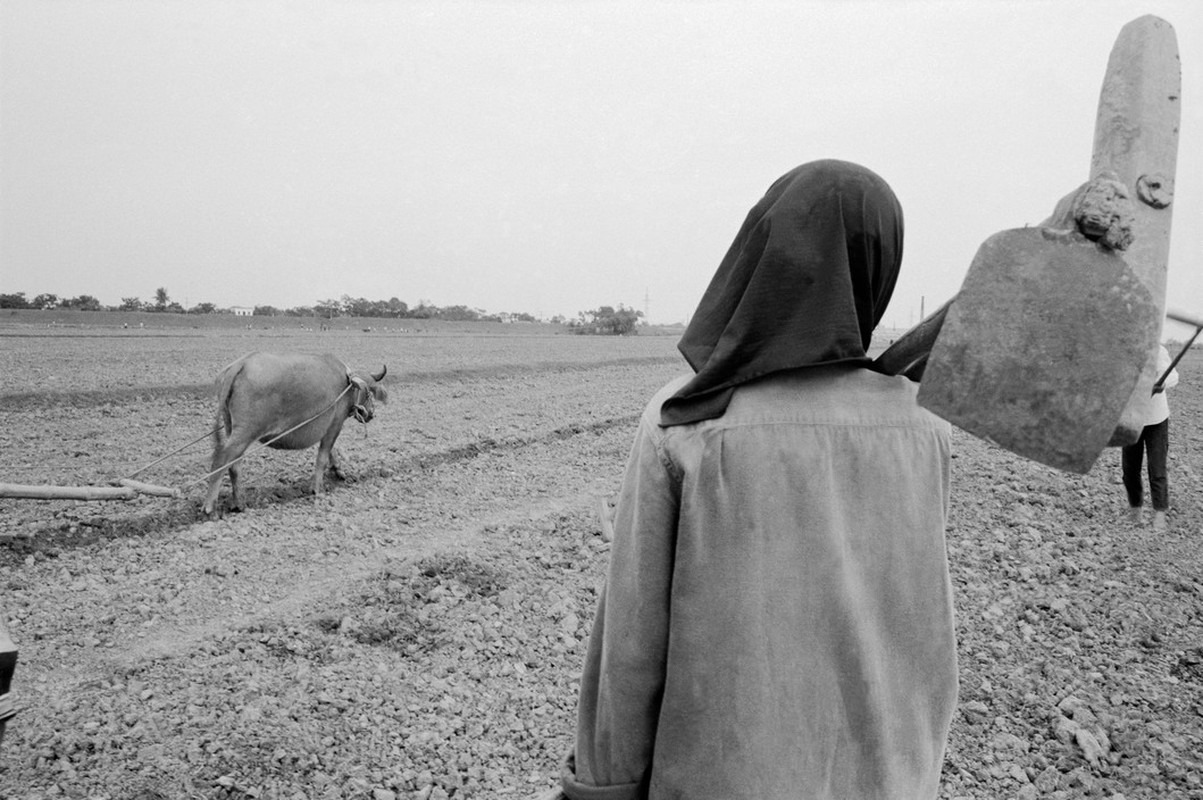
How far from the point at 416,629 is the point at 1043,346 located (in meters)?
4.45

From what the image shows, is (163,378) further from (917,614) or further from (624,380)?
(917,614)

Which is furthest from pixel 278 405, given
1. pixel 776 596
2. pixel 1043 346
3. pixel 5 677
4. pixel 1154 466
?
pixel 1154 466

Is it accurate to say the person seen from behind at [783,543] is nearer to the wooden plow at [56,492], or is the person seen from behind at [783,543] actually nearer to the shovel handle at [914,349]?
the shovel handle at [914,349]

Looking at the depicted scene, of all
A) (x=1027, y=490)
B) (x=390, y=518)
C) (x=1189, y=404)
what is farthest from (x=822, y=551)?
(x=1189, y=404)

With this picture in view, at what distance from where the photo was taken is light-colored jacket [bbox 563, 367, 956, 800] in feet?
4.40

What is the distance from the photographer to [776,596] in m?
1.37

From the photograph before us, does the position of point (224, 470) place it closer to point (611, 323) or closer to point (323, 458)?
point (323, 458)

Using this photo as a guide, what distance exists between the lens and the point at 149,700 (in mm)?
4004

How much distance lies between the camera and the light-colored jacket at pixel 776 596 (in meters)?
1.34

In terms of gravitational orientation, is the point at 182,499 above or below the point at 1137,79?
below

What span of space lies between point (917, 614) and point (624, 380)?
2079 centimetres

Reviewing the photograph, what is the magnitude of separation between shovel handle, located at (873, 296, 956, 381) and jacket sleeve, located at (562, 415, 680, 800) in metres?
0.43

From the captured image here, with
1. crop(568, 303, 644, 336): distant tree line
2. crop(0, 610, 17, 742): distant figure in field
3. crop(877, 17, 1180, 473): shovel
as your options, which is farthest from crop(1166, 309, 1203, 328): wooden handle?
crop(568, 303, 644, 336): distant tree line

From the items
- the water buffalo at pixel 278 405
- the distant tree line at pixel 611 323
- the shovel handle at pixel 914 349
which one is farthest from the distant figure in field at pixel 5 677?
the distant tree line at pixel 611 323
